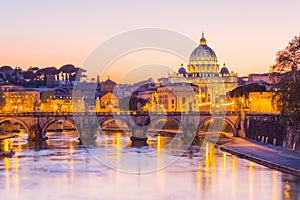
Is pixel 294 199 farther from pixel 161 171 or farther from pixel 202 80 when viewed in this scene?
pixel 202 80

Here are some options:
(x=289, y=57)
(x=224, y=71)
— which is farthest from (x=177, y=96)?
(x=289, y=57)

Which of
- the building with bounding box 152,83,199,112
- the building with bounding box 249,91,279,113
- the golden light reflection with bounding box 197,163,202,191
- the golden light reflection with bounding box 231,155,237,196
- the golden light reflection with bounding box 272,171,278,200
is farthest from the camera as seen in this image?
the building with bounding box 152,83,199,112

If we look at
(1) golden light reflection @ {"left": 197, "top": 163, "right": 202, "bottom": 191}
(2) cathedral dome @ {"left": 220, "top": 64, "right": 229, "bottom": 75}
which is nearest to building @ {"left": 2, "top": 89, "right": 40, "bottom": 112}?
(2) cathedral dome @ {"left": 220, "top": 64, "right": 229, "bottom": 75}

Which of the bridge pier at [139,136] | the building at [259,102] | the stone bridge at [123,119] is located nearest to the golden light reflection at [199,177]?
the bridge pier at [139,136]

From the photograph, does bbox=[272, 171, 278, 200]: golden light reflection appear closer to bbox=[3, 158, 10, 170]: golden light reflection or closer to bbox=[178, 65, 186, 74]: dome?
bbox=[3, 158, 10, 170]: golden light reflection

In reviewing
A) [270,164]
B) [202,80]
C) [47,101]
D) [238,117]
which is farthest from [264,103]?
[202,80]

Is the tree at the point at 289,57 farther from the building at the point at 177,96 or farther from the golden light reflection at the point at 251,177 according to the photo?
the building at the point at 177,96

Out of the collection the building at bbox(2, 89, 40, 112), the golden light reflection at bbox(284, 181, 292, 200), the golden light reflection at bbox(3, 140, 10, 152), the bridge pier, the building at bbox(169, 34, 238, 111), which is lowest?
the golden light reflection at bbox(284, 181, 292, 200)
